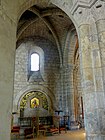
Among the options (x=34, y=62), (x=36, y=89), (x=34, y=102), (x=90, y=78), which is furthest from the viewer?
(x=34, y=62)

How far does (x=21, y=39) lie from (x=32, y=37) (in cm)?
88

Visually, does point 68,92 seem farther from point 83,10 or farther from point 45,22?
point 83,10

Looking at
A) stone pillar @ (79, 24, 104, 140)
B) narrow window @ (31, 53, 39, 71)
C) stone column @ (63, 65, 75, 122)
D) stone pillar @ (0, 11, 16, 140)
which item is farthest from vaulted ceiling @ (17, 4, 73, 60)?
stone pillar @ (0, 11, 16, 140)

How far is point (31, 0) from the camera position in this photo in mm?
4504

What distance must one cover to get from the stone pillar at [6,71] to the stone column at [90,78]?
5.28 feet

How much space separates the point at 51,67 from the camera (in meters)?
12.4

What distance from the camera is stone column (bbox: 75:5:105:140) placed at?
3.24 metres

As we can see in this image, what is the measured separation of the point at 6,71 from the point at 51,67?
29.6ft

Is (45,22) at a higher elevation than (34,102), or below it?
higher

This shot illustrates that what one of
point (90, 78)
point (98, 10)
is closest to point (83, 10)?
point (98, 10)

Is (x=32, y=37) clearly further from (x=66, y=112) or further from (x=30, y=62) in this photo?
(x=66, y=112)

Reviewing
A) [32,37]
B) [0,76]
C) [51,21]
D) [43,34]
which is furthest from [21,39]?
[0,76]

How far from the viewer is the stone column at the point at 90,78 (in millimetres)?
3244

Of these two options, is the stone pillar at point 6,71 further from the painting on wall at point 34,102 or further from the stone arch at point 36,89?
the painting on wall at point 34,102
